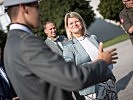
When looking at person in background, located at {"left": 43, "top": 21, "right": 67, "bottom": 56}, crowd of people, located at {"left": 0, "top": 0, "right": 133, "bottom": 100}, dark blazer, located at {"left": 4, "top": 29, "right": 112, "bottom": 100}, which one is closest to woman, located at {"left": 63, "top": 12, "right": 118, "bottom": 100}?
person in background, located at {"left": 43, "top": 21, "right": 67, "bottom": 56}

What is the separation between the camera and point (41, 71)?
243 cm

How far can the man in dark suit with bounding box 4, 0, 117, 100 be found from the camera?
242 cm

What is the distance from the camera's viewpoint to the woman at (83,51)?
15.9 ft

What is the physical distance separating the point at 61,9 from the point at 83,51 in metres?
25.6

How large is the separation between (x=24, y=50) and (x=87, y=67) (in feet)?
1.28

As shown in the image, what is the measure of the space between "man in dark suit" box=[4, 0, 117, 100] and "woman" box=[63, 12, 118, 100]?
2122 millimetres

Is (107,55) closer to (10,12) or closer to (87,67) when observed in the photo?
(87,67)

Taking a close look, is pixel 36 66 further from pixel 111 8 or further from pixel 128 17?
pixel 111 8

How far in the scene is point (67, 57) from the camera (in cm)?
499

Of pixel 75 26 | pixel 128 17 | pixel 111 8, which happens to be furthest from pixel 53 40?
pixel 111 8

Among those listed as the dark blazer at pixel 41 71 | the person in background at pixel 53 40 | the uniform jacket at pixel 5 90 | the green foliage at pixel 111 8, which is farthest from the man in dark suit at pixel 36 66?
the green foliage at pixel 111 8

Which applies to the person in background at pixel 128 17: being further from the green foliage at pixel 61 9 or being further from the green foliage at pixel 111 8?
the green foliage at pixel 61 9

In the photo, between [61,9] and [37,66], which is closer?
[37,66]

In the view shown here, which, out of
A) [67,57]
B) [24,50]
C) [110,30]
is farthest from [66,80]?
[110,30]
